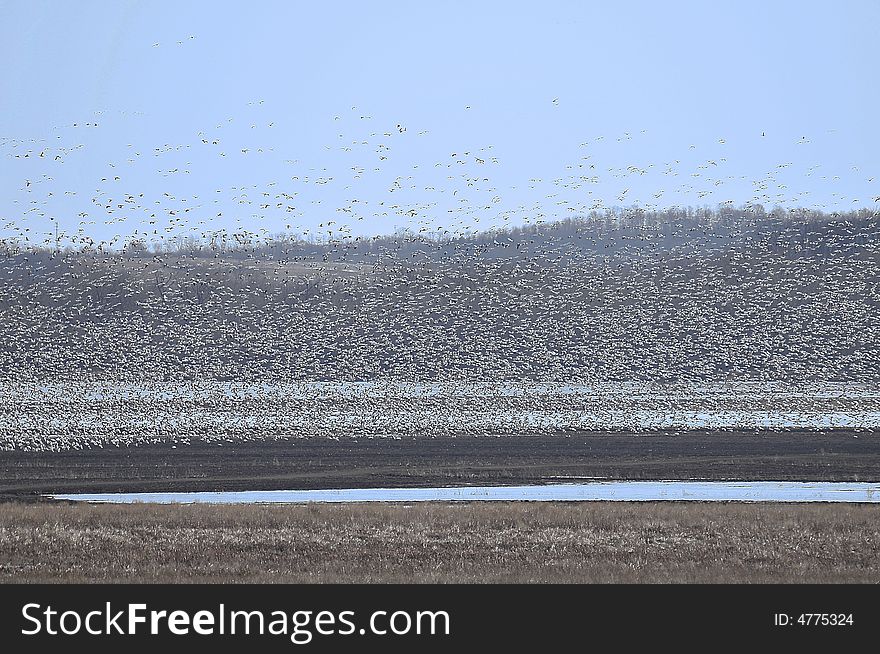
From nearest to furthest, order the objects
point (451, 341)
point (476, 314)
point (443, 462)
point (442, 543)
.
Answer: point (442, 543) → point (443, 462) → point (451, 341) → point (476, 314)

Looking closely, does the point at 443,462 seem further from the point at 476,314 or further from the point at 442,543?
the point at 476,314

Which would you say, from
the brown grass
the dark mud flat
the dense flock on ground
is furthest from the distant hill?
the brown grass

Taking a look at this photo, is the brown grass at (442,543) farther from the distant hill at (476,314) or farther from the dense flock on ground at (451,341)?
the distant hill at (476,314)

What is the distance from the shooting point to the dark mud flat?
3106 cm

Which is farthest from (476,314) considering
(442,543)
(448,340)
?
(442,543)

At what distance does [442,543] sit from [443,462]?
1568 centimetres

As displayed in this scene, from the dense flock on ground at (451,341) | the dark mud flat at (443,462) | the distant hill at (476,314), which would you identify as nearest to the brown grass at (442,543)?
the dark mud flat at (443,462)

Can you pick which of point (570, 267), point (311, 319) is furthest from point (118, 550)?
point (570, 267)

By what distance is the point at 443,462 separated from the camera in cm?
3531

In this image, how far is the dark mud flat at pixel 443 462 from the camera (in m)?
31.1

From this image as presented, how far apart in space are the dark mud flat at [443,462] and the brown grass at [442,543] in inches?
255

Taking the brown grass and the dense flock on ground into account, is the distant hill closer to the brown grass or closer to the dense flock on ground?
the dense flock on ground

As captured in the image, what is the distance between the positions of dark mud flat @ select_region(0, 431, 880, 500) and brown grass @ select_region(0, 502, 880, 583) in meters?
6.48

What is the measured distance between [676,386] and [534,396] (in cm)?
1275
